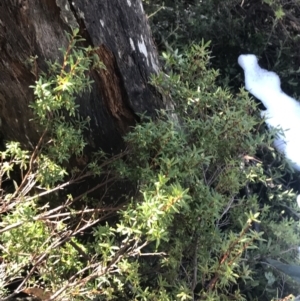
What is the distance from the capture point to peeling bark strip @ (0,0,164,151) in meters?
0.76

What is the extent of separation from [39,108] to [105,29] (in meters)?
0.24

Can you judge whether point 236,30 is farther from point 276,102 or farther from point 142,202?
point 142,202

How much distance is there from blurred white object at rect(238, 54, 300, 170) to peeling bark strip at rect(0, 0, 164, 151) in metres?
0.56

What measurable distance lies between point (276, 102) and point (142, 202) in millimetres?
836

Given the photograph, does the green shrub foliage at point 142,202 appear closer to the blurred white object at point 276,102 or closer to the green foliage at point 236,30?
the blurred white object at point 276,102

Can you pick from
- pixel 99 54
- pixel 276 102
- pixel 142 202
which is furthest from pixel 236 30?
pixel 142 202

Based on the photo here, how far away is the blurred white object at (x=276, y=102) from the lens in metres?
1.38

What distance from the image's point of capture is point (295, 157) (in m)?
1.39

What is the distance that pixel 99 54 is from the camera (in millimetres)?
828

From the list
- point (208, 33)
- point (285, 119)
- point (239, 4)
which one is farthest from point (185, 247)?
point (239, 4)

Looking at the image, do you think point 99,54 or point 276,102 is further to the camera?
point 276,102

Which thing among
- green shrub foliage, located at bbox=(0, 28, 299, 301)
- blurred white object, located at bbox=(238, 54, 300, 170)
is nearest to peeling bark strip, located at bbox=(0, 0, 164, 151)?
green shrub foliage, located at bbox=(0, 28, 299, 301)

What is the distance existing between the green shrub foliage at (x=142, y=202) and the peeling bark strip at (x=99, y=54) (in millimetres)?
45

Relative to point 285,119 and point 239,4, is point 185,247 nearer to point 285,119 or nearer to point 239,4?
point 285,119
